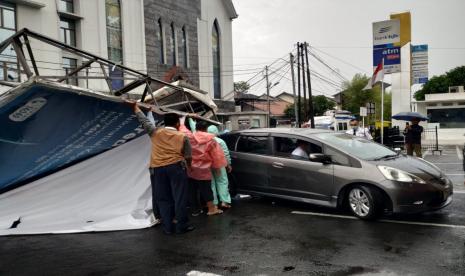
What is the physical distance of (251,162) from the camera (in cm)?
809

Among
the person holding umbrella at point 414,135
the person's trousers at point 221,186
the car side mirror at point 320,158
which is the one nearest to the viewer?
the car side mirror at point 320,158

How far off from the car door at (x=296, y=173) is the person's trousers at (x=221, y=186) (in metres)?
0.83

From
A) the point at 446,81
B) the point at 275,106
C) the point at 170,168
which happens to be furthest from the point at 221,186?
the point at 275,106

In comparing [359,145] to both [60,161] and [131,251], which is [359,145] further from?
[60,161]

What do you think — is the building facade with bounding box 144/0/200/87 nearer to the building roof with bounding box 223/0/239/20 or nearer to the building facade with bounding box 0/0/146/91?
the building facade with bounding box 0/0/146/91

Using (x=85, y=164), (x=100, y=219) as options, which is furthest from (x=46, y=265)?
(x=85, y=164)

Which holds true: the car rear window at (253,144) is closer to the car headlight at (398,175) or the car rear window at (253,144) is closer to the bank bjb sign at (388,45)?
the car headlight at (398,175)

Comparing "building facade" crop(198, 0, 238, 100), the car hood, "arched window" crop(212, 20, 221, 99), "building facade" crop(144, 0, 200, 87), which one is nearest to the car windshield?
the car hood

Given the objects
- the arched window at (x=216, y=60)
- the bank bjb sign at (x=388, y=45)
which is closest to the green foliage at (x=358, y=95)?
the arched window at (x=216, y=60)

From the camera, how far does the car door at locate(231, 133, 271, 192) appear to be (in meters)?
7.91

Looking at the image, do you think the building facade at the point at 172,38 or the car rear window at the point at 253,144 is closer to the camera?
the car rear window at the point at 253,144

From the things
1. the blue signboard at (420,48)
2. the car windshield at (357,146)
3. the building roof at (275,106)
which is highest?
the blue signboard at (420,48)

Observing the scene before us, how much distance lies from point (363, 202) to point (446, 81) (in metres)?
59.9

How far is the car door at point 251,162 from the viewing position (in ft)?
26.0
